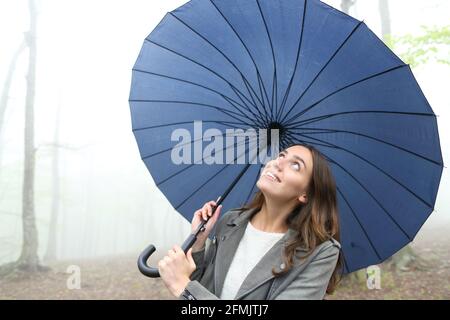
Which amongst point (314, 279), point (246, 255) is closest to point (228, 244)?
point (246, 255)

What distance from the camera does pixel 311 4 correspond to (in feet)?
6.23

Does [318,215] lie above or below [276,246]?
above

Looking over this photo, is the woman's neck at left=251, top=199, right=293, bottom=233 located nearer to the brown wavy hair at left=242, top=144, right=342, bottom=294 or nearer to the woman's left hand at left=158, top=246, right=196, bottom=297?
the brown wavy hair at left=242, top=144, right=342, bottom=294

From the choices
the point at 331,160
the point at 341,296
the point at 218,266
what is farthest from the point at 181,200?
the point at 341,296

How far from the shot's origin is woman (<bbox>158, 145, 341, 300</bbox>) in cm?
157

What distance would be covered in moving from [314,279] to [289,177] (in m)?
0.49

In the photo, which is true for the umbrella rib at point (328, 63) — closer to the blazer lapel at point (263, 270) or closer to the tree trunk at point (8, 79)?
the blazer lapel at point (263, 270)

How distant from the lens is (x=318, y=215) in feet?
5.82

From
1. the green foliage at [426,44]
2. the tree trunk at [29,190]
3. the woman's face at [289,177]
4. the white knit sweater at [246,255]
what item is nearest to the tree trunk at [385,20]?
the green foliage at [426,44]

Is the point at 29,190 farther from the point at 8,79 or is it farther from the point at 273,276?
the point at 273,276

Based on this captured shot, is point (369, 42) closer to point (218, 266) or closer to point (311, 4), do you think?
point (311, 4)

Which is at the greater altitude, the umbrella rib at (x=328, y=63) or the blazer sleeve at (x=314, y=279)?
the umbrella rib at (x=328, y=63)

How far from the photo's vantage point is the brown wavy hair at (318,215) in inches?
67.0
